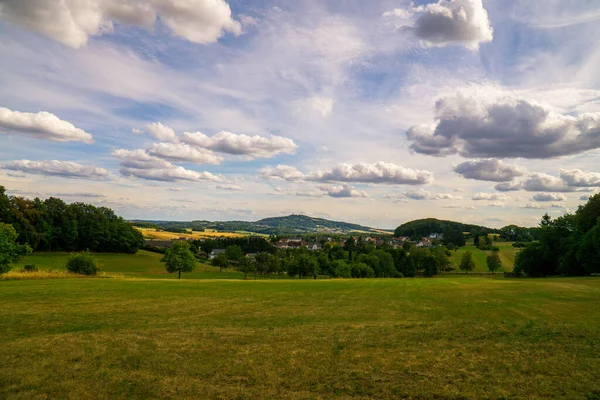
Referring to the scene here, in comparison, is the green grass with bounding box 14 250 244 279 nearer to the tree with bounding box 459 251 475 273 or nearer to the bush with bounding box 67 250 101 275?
the bush with bounding box 67 250 101 275

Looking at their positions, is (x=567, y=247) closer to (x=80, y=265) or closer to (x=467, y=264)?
(x=467, y=264)

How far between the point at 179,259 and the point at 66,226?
51.6 metres

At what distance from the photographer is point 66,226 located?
324 ft

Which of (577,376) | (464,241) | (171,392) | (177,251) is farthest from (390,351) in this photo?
(464,241)

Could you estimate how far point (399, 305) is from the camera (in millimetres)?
25328

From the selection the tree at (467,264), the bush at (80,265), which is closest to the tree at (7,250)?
the bush at (80,265)

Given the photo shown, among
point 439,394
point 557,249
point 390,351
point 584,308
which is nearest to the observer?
point 439,394

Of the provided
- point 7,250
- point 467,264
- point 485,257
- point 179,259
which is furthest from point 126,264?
point 485,257

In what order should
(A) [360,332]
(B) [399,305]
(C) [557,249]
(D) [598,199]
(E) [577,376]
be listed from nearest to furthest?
(E) [577,376] < (A) [360,332] < (B) [399,305] < (D) [598,199] < (C) [557,249]

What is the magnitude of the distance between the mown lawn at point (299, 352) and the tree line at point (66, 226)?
80421mm

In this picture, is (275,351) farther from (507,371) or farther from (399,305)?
(399,305)

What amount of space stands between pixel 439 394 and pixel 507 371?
306 centimetres

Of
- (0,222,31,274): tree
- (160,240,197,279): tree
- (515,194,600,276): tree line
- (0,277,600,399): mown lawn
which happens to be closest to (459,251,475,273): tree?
(515,194,600,276): tree line

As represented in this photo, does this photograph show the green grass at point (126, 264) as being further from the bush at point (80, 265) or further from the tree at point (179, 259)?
the bush at point (80, 265)
